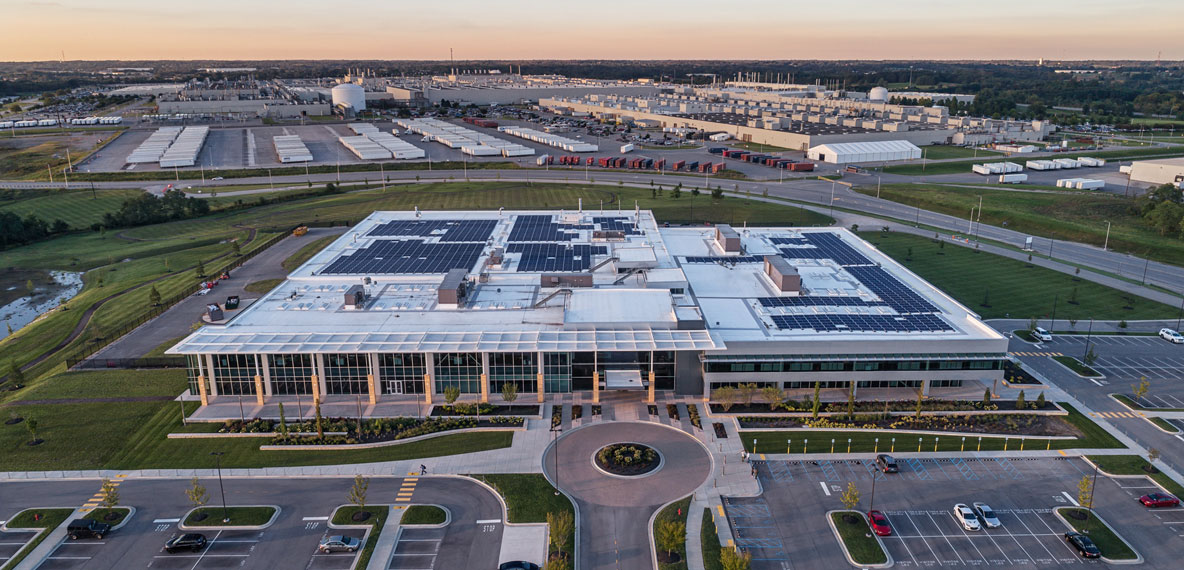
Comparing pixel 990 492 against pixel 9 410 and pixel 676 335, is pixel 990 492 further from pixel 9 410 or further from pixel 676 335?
pixel 9 410

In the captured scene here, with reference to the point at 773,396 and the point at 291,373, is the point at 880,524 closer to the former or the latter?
the point at 773,396

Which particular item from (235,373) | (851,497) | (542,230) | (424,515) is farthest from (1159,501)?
(542,230)

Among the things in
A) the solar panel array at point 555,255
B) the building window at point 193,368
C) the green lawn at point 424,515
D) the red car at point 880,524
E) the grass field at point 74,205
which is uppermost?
the solar panel array at point 555,255

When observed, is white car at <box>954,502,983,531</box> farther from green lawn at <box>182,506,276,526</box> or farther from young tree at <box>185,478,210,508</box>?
young tree at <box>185,478,210,508</box>

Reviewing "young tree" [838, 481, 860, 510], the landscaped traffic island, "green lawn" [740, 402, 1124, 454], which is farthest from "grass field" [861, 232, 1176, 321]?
the landscaped traffic island

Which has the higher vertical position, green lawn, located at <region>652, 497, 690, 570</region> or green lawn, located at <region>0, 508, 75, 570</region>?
green lawn, located at <region>652, 497, 690, 570</region>

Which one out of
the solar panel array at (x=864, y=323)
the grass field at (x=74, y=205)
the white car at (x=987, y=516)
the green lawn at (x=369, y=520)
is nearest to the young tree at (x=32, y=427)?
the green lawn at (x=369, y=520)

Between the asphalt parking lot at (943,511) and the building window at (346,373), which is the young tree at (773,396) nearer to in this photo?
the asphalt parking lot at (943,511)
